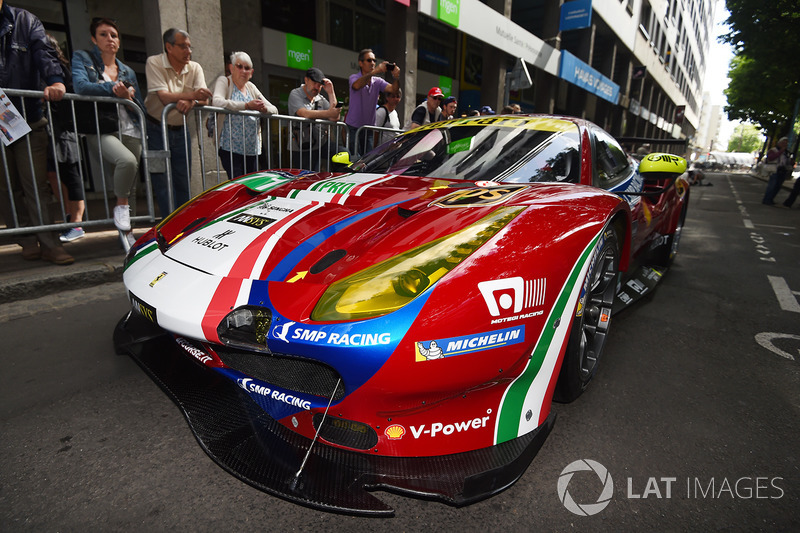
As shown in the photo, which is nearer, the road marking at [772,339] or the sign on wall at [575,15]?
the road marking at [772,339]

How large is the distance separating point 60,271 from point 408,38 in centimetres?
862

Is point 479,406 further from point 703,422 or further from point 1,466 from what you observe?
point 1,466

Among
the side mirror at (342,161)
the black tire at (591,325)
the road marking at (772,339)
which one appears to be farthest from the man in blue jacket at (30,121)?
the road marking at (772,339)

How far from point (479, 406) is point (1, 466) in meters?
1.50

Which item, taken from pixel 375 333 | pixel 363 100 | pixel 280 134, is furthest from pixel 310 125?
pixel 375 333

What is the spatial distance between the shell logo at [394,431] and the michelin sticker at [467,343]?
22 centimetres

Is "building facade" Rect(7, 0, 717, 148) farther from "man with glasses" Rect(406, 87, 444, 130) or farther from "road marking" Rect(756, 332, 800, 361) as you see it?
"road marking" Rect(756, 332, 800, 361)

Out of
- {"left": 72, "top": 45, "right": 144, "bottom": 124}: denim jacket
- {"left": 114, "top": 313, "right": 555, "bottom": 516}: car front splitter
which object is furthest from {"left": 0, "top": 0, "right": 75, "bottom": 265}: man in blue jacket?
{"left": 114, "top": 313, "right": 555, "bottom": 516}: car front splitter

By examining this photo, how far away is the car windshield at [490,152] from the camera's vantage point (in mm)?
2246

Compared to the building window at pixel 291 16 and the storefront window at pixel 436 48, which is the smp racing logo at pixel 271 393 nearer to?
the building window at pixel 291 16

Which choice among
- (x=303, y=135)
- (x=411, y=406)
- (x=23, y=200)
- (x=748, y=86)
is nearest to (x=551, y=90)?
(x=303, y=135)

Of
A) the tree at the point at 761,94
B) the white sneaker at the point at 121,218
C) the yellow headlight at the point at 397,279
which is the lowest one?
the white sneaker at the point at 121,218

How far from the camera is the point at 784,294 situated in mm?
3727

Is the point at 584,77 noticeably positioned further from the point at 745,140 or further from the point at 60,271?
the point at 745,140
